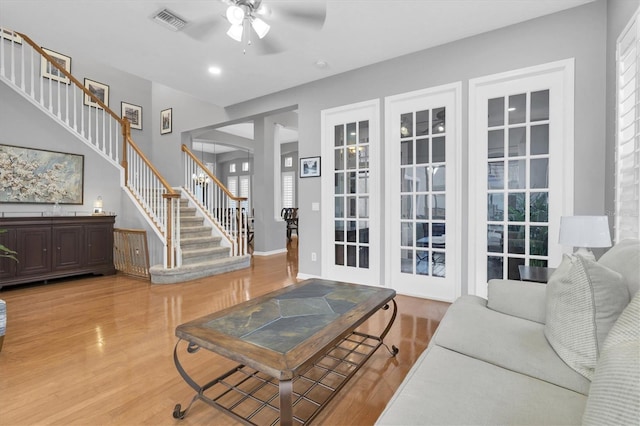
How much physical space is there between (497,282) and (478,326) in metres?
0.49

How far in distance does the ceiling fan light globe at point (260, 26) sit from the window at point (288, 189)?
8807mm

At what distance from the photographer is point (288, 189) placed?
11.3 m

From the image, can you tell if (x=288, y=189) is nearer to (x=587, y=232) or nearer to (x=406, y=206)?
(x=406, y=206)

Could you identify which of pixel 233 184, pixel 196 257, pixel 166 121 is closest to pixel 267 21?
pixel 196 257

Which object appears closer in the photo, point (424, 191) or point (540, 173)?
point (540, 173)

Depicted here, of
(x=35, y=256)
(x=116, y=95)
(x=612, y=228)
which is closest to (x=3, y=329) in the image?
(x=35, y=256)

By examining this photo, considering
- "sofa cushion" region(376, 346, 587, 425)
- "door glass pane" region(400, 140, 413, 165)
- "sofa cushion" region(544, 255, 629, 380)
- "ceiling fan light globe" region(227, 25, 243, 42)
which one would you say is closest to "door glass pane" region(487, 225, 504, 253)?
"door glass pane" region(400, 140, 413, 165)

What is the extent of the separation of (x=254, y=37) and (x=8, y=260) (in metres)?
4.24

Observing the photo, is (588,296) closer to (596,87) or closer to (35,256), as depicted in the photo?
(596,87)

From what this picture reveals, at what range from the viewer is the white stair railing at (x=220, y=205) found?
5696 mm

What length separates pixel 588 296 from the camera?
113 centimetres

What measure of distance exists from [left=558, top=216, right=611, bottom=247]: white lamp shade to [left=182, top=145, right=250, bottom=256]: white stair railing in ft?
15.3

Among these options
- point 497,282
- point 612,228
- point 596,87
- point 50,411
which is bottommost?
point 50,411

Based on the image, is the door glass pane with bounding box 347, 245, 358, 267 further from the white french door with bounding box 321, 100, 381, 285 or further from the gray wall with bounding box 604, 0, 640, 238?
the gray wall with bounding box 604, 0, 640, 238
